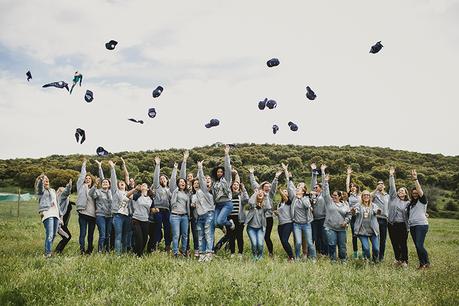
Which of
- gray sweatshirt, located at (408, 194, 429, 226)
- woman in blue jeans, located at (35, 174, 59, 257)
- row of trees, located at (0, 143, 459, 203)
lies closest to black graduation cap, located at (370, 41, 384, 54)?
gray sweatshirt, located at (408, 194, 429, 226)

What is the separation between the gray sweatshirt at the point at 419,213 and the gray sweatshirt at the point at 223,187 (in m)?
5.43

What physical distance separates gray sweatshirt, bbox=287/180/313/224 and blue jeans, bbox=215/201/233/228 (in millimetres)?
1953

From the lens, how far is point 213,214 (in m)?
12.8

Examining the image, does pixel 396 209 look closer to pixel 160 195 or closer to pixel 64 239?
pixel 160 195

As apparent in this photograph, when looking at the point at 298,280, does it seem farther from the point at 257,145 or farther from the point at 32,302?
the point at 257,145

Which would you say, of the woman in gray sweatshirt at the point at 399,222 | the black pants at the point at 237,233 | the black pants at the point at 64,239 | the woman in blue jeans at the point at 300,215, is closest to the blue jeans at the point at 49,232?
the black pants at the point at 64,239

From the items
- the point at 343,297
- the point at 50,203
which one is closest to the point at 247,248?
the point at 50,203

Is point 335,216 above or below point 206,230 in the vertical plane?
above

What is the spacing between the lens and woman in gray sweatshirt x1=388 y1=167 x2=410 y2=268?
13.2 metres

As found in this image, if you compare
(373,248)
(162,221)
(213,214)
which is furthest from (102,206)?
(373,248)

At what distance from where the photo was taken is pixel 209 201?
41.9ft

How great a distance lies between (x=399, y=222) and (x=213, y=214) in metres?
5.69

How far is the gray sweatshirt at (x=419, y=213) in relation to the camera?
12.7 metres

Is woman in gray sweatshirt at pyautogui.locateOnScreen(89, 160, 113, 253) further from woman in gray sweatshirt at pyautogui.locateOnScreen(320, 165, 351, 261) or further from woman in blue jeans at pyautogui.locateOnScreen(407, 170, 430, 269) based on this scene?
woman in blue jeans at pyautogui.locateOnScreen(407, 170, 430, 269)
